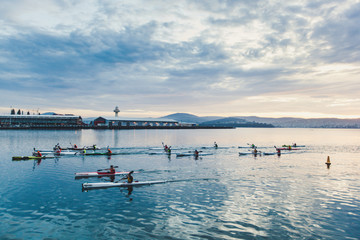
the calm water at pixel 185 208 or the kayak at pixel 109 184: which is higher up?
the kayak at pixel 109 184

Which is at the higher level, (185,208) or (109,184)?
(109,184)

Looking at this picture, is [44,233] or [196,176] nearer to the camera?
[44,233]

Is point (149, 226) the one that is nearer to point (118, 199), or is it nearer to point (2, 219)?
point (118, 199)

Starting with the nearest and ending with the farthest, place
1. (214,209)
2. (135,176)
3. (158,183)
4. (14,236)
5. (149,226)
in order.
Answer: (14,236) < (149,226) < (214,209) < (158,183) < (135,176)

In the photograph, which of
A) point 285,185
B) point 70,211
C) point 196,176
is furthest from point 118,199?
point 285,185

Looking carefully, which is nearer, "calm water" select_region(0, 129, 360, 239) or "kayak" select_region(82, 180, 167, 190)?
"calm water" select_region(0, 129, 360, 239)

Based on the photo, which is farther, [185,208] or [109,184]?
[109,184]

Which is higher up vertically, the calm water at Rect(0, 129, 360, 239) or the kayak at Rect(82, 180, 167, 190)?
the kayak at Rect(82, 180, 167, 190)

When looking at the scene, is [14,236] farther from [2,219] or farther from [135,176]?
[135,176]

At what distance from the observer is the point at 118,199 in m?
26.5

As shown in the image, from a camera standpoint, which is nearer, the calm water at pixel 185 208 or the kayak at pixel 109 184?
the calm water at pixel 185 208

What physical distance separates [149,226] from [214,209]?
7040mm

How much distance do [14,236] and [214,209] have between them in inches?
654

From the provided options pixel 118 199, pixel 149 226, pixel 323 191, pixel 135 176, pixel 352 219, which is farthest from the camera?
pixel 135 176
